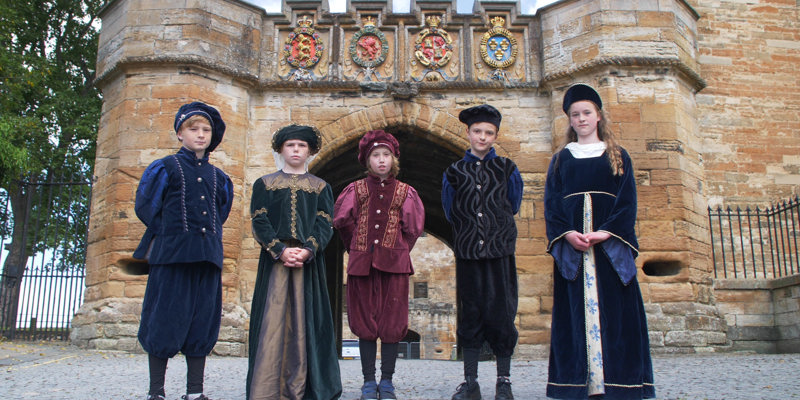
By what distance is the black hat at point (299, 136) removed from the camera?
4.17 meters

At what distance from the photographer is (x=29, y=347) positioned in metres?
8.64

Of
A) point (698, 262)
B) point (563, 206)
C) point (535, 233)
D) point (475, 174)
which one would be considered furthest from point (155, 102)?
point (698, 262)

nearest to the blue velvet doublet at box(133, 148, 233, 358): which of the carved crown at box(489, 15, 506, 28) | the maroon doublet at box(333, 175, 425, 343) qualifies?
the maroon doublet at box(333, 175, 425, 343)

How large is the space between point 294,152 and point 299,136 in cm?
11

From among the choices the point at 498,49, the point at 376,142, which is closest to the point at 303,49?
the point at 498,49

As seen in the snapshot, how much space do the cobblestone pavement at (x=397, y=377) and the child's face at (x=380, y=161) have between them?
1497mm

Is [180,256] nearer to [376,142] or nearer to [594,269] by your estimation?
[376,142]

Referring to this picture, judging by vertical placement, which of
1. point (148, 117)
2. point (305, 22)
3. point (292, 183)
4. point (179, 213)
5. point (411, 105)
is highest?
point (305, 22)

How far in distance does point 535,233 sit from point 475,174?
4602 mm

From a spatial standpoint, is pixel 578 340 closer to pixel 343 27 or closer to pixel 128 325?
pixel 128 325

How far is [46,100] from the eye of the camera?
1553 centimetres

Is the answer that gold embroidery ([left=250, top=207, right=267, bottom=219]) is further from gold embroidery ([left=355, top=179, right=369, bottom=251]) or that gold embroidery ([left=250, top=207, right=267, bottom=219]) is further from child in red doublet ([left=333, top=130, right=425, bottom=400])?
gold embroidery ([left=355, top=179, right=369, bottom=251])

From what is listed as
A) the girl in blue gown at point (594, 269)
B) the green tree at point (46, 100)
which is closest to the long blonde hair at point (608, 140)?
the girl in blue gown at point (594, 269)

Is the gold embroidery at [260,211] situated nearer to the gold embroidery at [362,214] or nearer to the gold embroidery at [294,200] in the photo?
the gold embroidery at [294,200]
